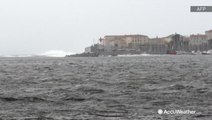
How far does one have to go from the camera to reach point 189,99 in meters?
28.2

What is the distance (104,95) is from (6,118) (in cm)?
1012

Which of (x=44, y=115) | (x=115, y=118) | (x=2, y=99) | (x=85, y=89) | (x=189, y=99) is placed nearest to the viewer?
(x=115, y=118)

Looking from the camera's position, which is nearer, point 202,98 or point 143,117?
point 143,117

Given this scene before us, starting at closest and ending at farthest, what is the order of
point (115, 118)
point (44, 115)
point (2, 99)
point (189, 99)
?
point (115, 118)
point (44, 115)
point (189, 99)
point (2, 99)

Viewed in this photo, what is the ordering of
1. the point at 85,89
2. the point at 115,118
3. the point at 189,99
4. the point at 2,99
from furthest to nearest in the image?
the point at 85,89
the point at 2,99
the point at 189,99
the point at 115,118

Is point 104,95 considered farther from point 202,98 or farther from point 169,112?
point 169,112

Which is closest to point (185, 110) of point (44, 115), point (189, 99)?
point (189, 99)

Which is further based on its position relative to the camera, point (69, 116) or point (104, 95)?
point (104, 95)

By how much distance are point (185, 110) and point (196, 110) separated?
1.72 ft

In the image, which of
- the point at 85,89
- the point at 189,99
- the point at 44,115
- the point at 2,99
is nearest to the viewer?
the point at 44,115

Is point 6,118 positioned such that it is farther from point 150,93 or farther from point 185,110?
point 150,93

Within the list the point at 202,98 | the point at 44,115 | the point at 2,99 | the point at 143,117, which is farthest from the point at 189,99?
the point at 2,99

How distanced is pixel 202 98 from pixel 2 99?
463 inches

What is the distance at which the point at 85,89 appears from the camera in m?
36.5
